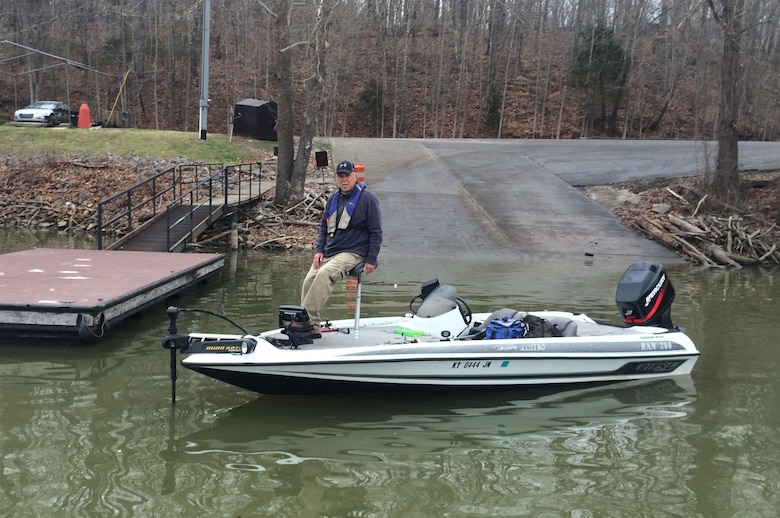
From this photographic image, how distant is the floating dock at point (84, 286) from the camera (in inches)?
324

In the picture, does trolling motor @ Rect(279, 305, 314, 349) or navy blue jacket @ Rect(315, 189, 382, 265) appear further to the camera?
navy blue jacket @ Rect(315, 189, 382, 265)

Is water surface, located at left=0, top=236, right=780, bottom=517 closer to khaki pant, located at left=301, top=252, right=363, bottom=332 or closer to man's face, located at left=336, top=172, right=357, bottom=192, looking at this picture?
khaki pant, located at left=301, top=252, right=363, bottom=332

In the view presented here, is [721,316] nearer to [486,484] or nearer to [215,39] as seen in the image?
[486,484]

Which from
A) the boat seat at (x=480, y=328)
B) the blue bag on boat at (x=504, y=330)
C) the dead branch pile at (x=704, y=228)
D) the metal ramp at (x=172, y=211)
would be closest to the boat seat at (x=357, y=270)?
the boat seat at (x=480, y=328)

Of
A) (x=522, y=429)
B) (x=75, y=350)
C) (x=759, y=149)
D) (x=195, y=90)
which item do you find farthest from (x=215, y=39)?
(x=522, y=429)

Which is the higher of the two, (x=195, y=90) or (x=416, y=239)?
(x=195, y=90)

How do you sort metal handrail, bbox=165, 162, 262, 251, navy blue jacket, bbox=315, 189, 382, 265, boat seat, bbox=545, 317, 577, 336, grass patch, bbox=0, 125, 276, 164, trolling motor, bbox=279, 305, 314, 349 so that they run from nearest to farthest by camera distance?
trolling motor, bbox=279, 305, 314, 349, navy blue jacket, bbox=315, 189, 382, 265, boat seat, bbox=545, 317, 577, 336, metal handrail, bbox=165, 162, 262, 251, grass patch, bbox=0, 125, 276, 164

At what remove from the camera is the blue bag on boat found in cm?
715

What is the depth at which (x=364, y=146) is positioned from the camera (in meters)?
29.5

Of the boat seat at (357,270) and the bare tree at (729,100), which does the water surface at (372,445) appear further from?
the bare tree at (729,100)

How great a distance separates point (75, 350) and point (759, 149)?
2751cm

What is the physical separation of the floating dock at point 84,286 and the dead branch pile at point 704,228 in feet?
35.1

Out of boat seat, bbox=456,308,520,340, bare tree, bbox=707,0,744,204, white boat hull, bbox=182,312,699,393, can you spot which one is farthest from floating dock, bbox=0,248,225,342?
bare tree, bbox=707,0,744,204

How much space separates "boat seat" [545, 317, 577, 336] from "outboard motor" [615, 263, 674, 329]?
64cm
